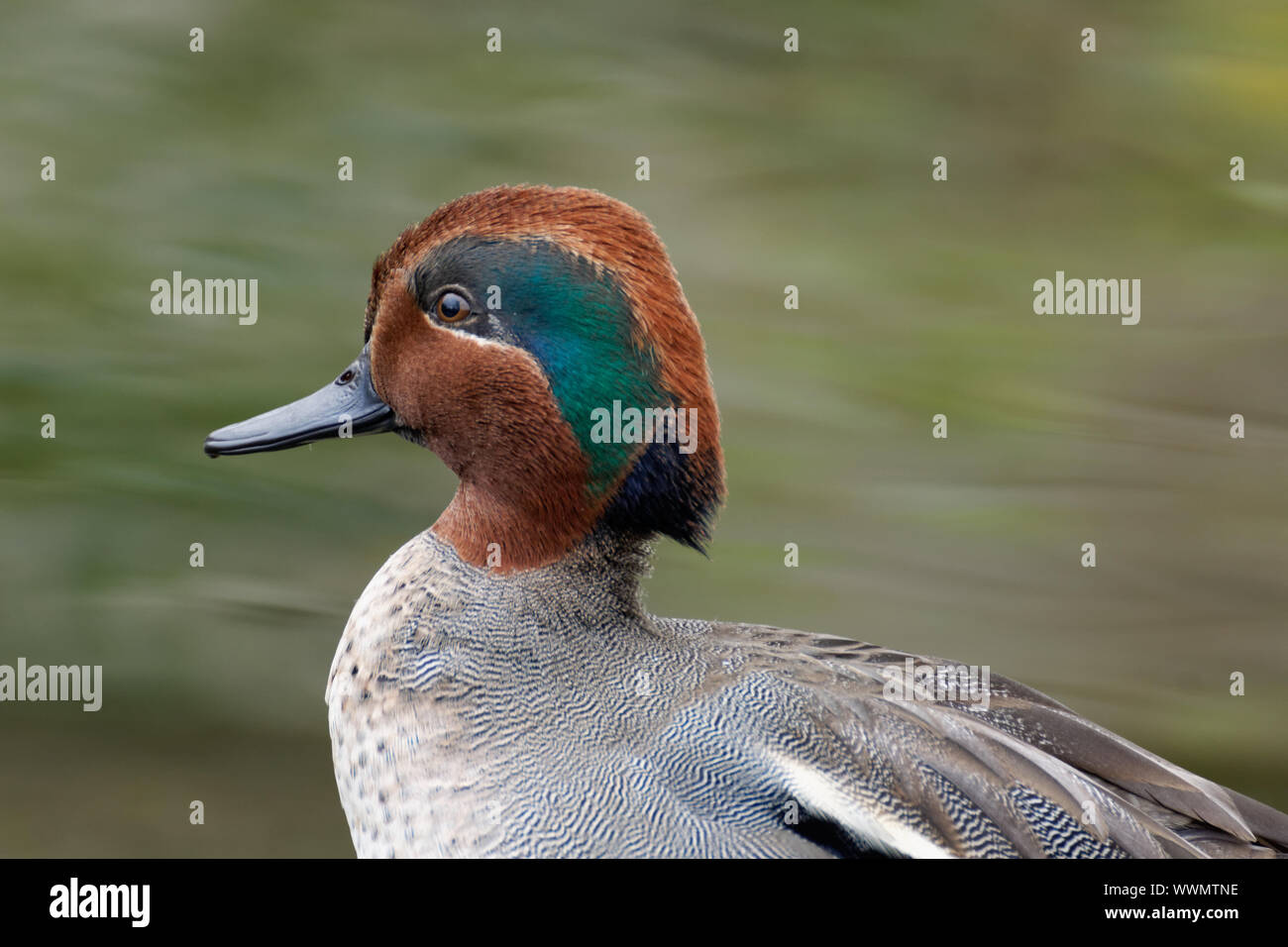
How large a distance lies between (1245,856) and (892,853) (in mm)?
543

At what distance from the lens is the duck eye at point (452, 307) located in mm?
1682

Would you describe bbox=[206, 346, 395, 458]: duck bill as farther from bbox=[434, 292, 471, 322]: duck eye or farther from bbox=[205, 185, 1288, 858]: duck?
bbox=[434, 292, 471, 322]: duck eye

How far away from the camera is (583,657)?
5.55 feet

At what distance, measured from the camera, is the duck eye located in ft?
5.52

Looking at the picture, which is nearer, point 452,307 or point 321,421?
point 452,307

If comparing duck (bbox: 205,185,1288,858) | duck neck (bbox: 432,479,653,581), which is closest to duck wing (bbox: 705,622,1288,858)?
duck (bbox: 205,185,1288,858)

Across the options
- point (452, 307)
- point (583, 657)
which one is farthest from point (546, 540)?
point (452, 307)

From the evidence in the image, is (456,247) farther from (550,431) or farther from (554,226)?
(550,431)

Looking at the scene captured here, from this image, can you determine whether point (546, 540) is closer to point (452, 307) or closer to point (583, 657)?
point (583, 657)

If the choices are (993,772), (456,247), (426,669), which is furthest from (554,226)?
(993,772)

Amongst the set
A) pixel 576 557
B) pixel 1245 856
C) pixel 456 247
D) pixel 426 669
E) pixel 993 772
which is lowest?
pixel 1245 856

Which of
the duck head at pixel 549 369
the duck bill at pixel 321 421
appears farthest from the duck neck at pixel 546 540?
the duck bill at pixel 321 421

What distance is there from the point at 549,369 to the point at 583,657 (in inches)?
13.6

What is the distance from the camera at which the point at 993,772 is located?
167 centimetres
